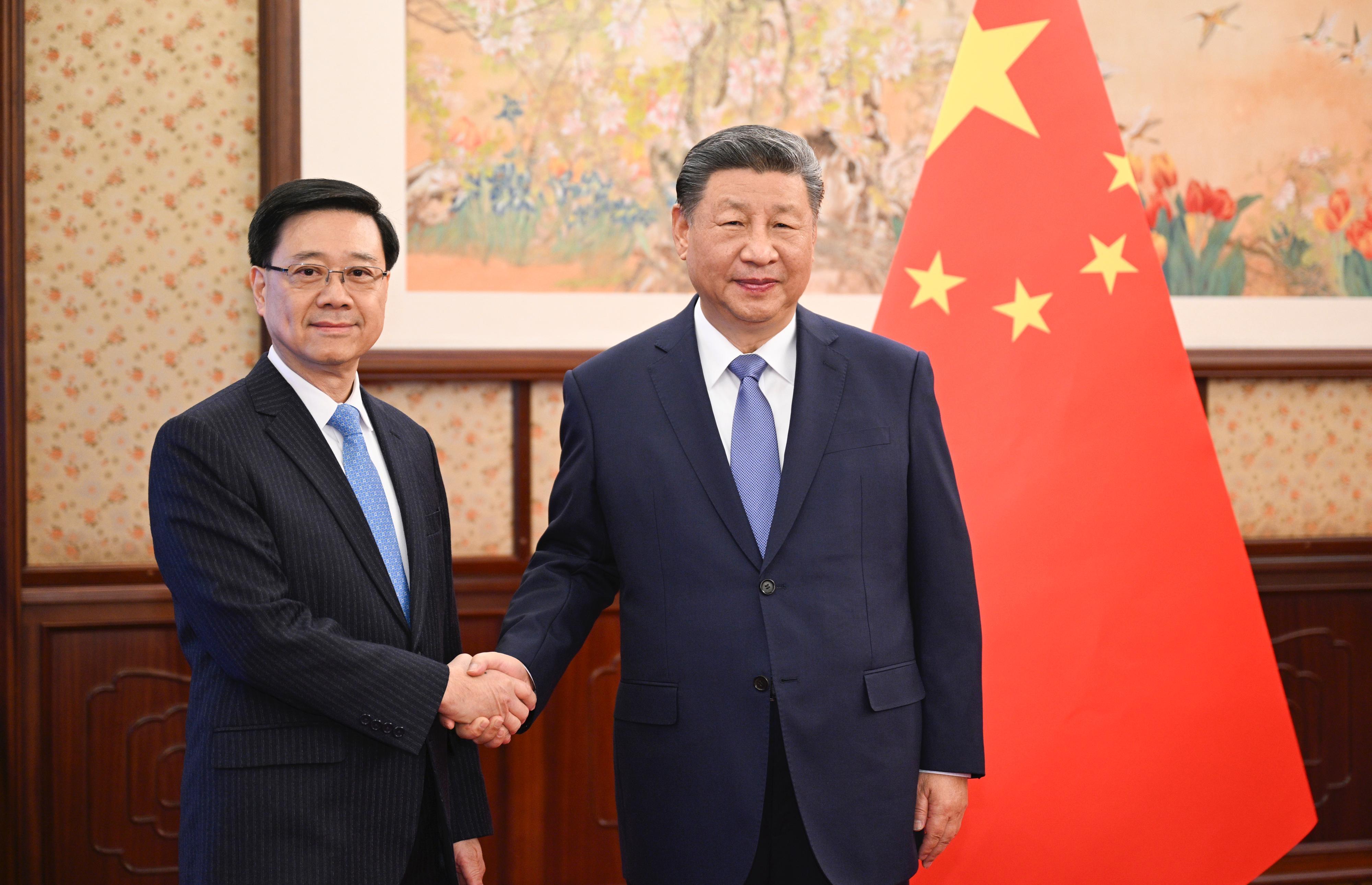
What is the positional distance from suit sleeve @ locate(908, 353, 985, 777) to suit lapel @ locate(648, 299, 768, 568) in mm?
237

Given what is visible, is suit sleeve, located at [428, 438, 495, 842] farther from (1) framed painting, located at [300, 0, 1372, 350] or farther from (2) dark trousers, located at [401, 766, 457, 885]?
(1) framed painting, located at [300, 0, 1372, 350]

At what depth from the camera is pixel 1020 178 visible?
7.20 ft

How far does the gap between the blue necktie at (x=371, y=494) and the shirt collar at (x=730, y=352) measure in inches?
20.8

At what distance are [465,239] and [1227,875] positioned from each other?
232 cm

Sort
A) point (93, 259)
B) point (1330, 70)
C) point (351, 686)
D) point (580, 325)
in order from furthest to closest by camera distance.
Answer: point (1330, 70) → point (580, 325) → point (93, 259) → point (351, 686)

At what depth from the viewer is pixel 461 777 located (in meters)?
1.58

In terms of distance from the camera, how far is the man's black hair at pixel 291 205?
57.4 inches

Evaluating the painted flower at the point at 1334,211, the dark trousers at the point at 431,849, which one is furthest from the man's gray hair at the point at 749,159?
the painted flower at the point at 1334,211

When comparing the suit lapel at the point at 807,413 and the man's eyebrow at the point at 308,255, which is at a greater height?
the man's eyebrow at the point at 308,255

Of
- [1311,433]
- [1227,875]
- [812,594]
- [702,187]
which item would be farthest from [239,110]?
[1311,433]

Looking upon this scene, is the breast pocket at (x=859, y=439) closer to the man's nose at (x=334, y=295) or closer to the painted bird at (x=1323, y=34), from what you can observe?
the man's nose at (x=334, y=295)

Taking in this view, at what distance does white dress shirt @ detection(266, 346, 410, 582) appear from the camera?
57.6 inches

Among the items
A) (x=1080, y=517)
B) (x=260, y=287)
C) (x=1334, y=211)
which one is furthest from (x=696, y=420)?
(x=1334, y=211)

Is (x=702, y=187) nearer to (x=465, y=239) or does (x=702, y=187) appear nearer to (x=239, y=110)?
(x=465, y=239)
